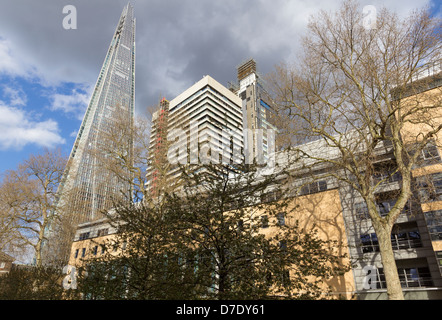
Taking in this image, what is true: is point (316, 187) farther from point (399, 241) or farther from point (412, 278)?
point (412, 278)

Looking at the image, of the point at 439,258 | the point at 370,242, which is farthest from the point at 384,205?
the point at 439,258

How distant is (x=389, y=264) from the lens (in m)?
13.1

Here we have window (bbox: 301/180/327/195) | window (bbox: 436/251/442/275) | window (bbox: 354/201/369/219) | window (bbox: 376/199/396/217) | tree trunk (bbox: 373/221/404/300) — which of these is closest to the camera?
tree trunk (bbox: 373/221/404/300)

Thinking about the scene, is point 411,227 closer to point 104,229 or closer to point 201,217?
point 201,217

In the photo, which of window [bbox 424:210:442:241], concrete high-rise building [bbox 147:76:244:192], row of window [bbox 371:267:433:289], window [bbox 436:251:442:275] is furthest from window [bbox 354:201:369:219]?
concrete high-rise building [bbox 147:76:244:192]

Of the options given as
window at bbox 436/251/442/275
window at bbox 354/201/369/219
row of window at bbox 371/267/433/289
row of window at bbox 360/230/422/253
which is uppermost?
window at bbox 354/201/369/219

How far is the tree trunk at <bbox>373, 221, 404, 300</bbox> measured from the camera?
41.5ft

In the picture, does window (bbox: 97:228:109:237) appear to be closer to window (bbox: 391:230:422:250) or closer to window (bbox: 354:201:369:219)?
window (bbox: 354:201:369:219)

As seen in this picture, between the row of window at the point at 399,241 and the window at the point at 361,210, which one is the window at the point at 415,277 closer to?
the row of window at the point at 399,241

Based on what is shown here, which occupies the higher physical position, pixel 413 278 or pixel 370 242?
pixel 370 242

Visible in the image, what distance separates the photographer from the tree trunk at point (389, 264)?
12.7 meters

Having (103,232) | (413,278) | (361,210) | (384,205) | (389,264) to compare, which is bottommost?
(413,278)

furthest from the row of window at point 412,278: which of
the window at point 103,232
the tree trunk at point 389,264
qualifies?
the window at point 103,232
